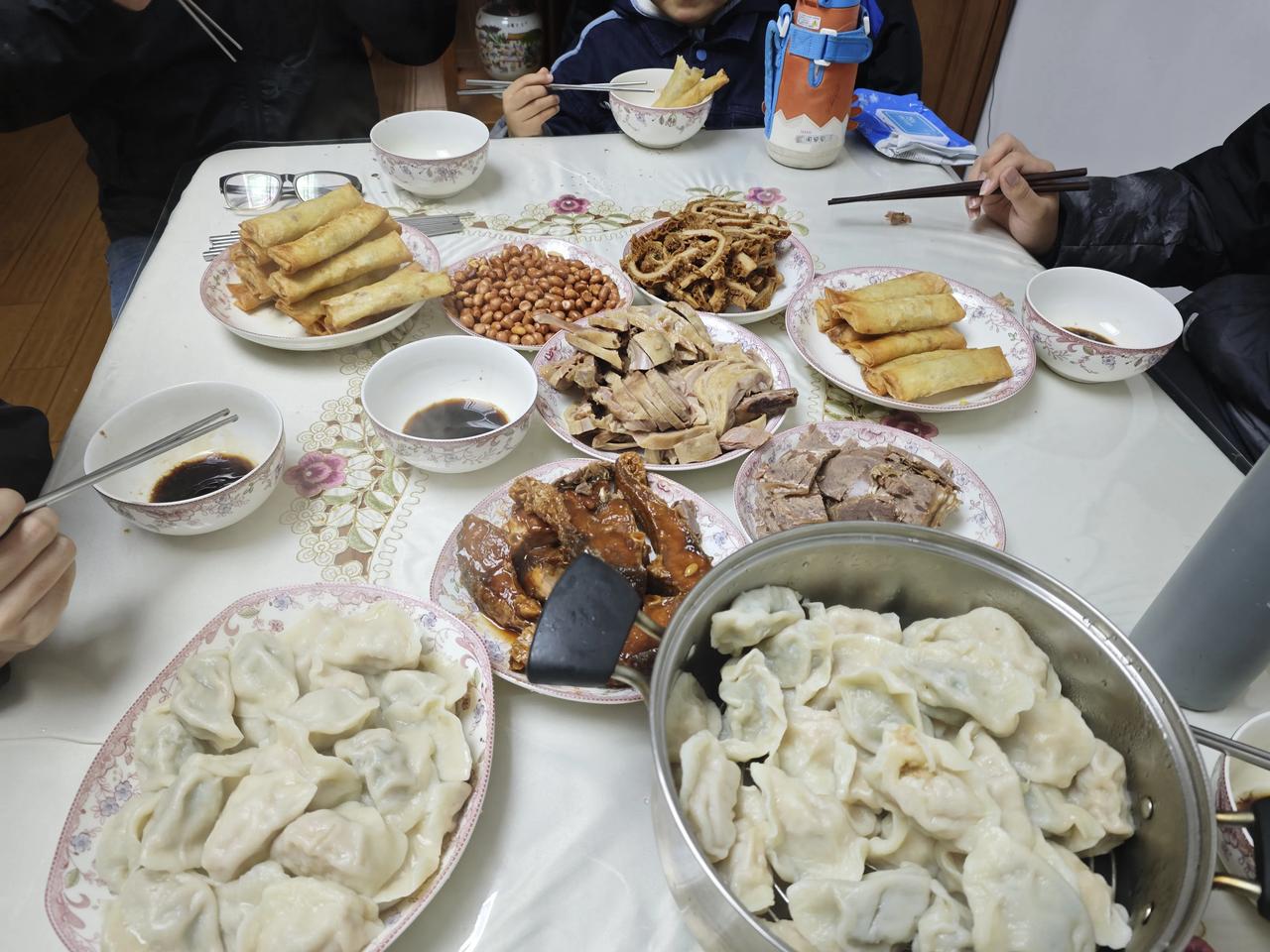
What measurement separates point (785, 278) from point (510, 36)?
427cm

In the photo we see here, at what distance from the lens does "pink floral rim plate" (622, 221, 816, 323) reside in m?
1.93

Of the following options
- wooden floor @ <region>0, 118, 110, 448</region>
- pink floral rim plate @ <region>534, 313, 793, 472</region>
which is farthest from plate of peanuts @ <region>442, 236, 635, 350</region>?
wooden floor @ <region>0, 118, 110, 448</region>

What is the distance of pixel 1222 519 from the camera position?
108 cm

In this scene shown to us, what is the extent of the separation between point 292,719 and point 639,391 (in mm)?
911

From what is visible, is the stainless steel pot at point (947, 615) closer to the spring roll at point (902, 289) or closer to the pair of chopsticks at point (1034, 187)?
the spring roll at point (902, 289)

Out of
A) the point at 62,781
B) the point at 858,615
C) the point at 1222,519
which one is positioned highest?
the point at 1222,519

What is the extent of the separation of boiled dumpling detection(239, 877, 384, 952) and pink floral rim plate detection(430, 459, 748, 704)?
350 mm

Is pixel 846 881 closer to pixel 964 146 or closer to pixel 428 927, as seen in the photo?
pixel 428 927

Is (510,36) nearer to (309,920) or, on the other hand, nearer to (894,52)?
(894,52)

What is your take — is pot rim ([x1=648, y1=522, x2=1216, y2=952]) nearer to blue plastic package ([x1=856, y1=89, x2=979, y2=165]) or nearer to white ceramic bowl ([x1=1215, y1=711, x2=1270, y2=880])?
white ceramic bowl ([x1=1215, y1=711, x2=1270, y2=880])

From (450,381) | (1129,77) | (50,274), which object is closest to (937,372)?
(450,381)

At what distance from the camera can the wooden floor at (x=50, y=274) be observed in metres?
3.67

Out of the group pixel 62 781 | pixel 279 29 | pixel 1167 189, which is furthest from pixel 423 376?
pixel 1167 189

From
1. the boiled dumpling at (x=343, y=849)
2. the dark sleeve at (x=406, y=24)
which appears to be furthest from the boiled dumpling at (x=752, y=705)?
the dark sleeve at (x=406, y=24)
